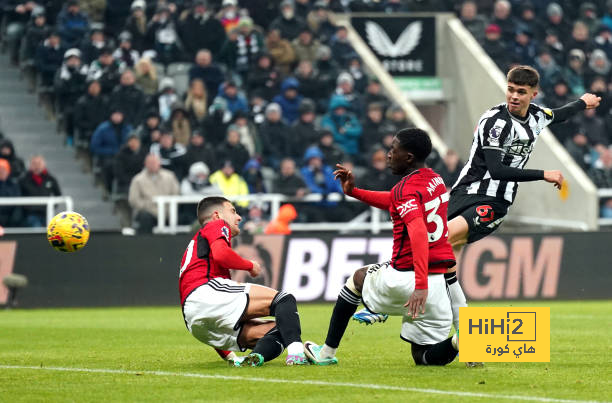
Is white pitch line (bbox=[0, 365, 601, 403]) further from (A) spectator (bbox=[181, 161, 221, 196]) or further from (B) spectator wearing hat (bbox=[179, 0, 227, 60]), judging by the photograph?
(B) spectator wearing hat (bbox=[179, 0, 227, 60])

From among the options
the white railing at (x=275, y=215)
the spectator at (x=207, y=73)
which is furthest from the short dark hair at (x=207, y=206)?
the spectator at (x=207, y=73)

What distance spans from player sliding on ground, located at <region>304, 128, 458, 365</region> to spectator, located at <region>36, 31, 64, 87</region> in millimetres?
13698

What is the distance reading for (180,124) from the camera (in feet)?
66.9

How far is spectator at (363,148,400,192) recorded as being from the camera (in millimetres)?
19828

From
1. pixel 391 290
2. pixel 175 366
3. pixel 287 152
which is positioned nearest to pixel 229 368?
pixel 175 366

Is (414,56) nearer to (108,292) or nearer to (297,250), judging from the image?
(297,250)

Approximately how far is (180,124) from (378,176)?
11.4 feet

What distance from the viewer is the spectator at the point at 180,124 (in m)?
20.3

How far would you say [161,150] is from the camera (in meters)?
19.9

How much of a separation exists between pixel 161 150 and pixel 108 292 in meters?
3.17

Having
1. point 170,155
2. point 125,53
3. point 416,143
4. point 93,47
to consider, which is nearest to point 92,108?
point 93,47

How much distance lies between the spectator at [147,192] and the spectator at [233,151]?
1412 millimetres

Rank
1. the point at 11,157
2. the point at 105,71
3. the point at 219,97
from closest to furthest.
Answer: the point at 11,157 → the point at 105,71 → the point at 219,97

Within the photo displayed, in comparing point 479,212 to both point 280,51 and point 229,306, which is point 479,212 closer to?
point 229,306
